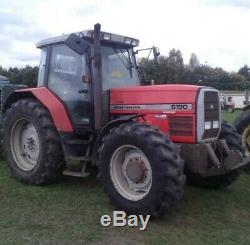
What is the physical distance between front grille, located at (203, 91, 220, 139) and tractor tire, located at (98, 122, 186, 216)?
0.83 metres

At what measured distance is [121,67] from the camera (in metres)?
6.55

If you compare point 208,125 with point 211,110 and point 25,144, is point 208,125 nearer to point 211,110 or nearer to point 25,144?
point 211,110

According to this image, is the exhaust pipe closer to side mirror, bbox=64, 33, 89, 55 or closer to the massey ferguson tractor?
the massey ferguson tractor

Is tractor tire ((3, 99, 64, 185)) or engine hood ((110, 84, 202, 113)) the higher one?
engine hood ((110, 84, 202, 113))

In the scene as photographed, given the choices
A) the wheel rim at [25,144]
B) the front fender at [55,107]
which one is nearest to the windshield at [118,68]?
the front fender at [55,107]

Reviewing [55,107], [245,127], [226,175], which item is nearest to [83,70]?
[55,107]

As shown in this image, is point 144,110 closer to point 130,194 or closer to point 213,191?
point 130,194

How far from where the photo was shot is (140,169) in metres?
5.25

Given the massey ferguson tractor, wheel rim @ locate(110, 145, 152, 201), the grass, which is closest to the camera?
the grass

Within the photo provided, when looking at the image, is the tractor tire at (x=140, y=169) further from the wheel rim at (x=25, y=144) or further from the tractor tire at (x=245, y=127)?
the tractor tire at (x=245, y=127)

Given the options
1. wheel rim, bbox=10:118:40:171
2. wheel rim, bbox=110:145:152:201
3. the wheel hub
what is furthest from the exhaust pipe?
wheel rim, bbox=10:118:40:171

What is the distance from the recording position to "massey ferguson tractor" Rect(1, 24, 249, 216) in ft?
16.7

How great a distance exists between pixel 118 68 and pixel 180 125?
5.36 feet

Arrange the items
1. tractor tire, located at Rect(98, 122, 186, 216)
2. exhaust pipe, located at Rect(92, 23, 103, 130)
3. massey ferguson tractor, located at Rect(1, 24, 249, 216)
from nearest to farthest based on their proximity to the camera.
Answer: tractor tire, located at Rect(98, 122, 186, 216), massey ferguson tractor, located at Rect(1, 24, 249, 216), exhaust pipe, located at Rect(92, 23, 103, 130)
